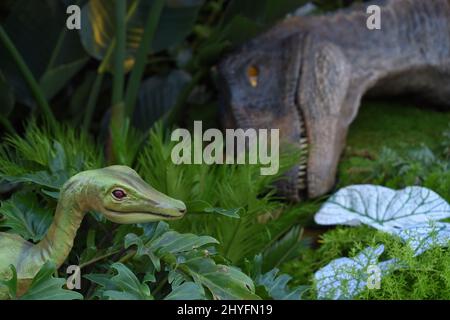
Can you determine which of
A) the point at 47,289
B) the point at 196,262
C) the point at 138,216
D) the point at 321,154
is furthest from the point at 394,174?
the point at 47,289

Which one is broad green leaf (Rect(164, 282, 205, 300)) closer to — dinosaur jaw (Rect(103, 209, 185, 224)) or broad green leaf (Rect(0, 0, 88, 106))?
A: dinosaur jaw (Rect(103, 209, 185, 224))

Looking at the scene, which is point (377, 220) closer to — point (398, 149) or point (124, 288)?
point (398, 149)

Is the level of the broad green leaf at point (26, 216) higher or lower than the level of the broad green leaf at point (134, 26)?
lower

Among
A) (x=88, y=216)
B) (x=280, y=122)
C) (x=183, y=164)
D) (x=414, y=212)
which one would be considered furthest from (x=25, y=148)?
(x=414, y=212)

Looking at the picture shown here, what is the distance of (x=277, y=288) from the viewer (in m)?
2.44

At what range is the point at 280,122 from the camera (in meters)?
3.53

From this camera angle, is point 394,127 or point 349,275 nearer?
point 349,275

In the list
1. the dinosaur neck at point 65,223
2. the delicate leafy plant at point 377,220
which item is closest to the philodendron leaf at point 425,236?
the delicate leafy plant at point 377,220

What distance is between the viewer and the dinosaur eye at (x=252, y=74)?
12.0 ft

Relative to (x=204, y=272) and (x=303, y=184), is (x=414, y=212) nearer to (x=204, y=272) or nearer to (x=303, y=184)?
(x=303, y=184)

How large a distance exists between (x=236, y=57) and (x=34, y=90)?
961mm

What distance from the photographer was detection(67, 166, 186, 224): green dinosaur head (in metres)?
2.07

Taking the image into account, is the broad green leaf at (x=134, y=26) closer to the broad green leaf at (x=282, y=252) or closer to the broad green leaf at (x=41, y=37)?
the broad green leaf at (x=41, y=37)

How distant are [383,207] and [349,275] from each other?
1.81ft
